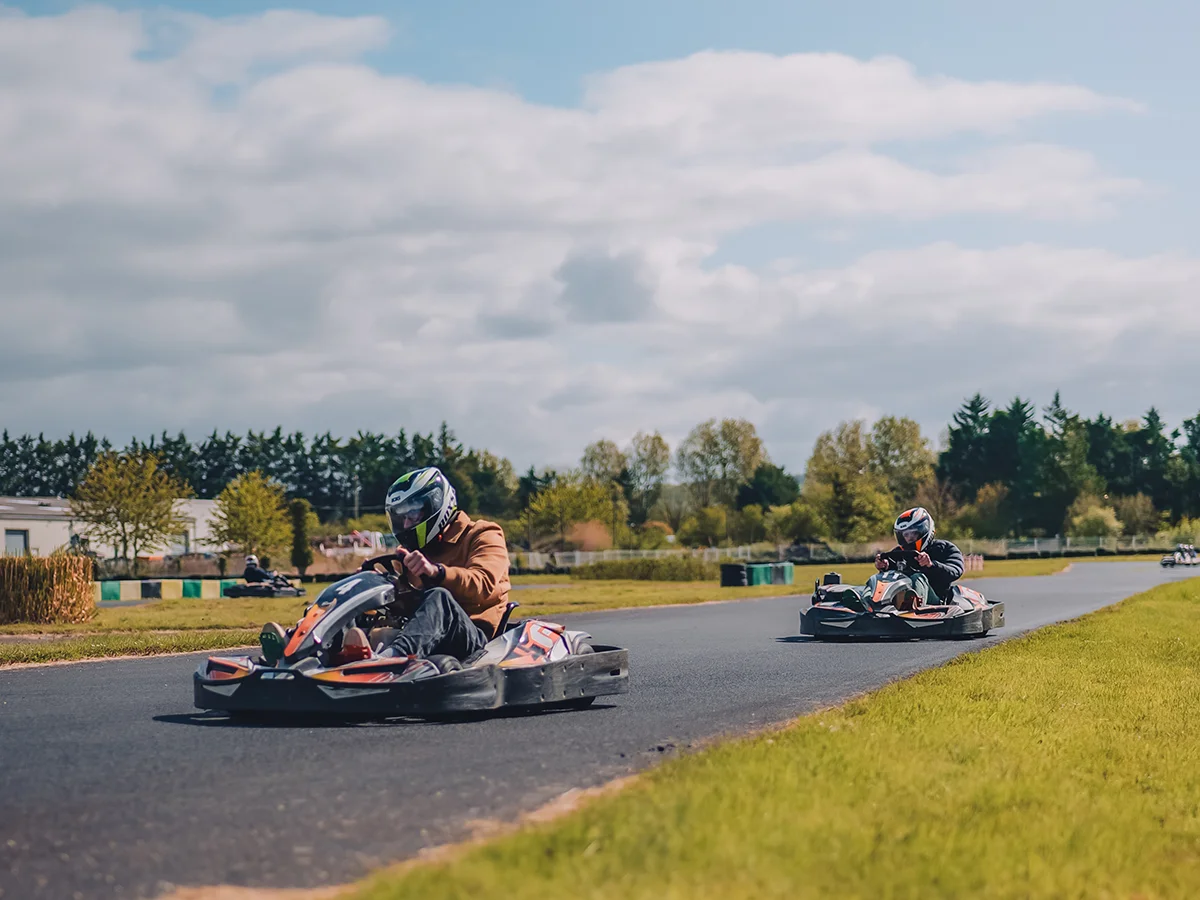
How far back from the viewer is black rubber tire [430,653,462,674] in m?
8.95

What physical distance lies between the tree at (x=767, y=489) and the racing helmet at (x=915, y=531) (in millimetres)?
103793

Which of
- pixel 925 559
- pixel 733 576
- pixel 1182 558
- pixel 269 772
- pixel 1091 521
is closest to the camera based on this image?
pixel 269 772

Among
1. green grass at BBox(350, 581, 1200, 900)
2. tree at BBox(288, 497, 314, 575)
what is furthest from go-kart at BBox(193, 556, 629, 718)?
tree at BBox(288, 497, 314, 575)

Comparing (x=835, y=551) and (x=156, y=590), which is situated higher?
(x=156, y=590)

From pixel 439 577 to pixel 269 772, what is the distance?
2.67m

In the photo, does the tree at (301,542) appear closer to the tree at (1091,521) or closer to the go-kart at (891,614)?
the go-kart at (891,614)

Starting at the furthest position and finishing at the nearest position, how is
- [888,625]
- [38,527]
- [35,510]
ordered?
[35,510]
[38,527]
[888,625]

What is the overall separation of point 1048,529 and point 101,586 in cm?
8853

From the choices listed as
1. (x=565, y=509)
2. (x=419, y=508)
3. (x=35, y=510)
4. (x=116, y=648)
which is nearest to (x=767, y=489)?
(x=565, y=509)

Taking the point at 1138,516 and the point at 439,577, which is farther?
the point at 1138,516

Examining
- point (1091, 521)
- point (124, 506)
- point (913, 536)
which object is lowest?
point (1091, 521)

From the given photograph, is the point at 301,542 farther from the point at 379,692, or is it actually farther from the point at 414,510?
the point at 379,692

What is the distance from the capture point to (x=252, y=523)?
73.5 m

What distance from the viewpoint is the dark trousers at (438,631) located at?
8898 mm
